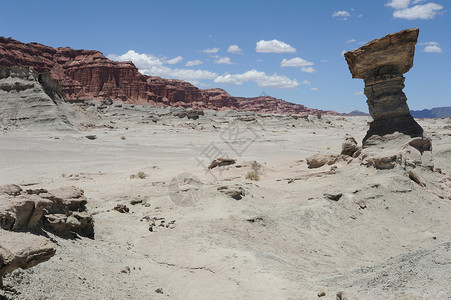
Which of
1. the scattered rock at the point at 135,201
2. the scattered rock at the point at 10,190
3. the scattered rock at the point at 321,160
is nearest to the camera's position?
the scattered rock at the point at 10,190

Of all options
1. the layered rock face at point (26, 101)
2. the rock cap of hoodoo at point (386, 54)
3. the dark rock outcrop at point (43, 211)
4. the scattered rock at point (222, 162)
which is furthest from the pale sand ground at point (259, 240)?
the layered rock face at point (26, 101)

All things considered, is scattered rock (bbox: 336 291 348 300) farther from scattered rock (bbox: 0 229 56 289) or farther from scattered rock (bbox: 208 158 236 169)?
scattered rock (bbox: 208 158 236 169)

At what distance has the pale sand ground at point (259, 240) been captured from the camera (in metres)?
4.67

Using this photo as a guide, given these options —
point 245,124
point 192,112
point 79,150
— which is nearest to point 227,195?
point 79,150

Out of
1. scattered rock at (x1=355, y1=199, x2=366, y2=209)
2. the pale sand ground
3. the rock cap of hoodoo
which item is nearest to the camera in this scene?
the pale sand ground

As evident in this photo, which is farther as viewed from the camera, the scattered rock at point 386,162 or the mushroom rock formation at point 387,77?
the mushroom rock formation at point 387,77

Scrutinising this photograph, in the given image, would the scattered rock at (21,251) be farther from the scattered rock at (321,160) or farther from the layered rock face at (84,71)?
the layered rock face at (84,71)

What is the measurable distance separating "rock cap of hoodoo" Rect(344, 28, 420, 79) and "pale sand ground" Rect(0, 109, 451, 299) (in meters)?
4.30

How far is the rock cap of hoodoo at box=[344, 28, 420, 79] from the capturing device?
43.1 ft

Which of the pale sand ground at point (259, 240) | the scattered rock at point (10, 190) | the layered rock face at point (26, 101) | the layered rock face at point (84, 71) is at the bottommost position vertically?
the pale sand ground at point (259, 240)

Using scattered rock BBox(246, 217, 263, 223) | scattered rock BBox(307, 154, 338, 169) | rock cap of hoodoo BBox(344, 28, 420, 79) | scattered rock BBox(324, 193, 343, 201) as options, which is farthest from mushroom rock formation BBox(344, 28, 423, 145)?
scattered rock BBox(246, 217, 263, 223)

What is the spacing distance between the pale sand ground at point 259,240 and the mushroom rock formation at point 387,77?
2.31 m

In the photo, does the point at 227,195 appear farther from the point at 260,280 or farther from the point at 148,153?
the point at 148,153

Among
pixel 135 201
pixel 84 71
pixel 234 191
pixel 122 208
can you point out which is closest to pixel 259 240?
pixel 234 191
